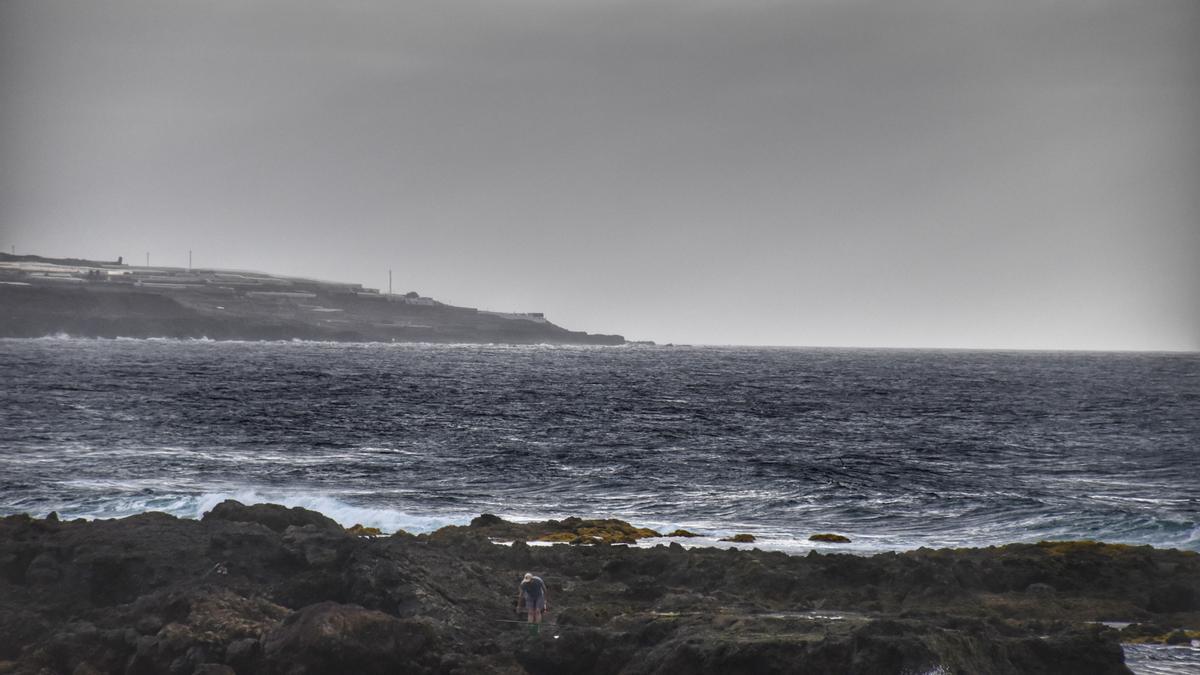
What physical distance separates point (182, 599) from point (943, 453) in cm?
3942

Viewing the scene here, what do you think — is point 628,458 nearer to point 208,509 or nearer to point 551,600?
point 208,509

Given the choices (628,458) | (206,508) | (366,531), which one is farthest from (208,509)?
(628,458)

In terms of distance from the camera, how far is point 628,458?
4528 centimetres

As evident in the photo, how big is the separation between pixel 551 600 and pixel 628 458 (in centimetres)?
2758

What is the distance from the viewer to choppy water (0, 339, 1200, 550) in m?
30.9

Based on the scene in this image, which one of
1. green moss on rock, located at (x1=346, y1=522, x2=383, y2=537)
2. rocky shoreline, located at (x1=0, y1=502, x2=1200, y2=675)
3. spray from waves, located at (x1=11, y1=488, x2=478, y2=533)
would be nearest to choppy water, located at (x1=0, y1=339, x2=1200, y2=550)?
spray from waves, located at (x1=11, y1=488, x2=478, y2=533)

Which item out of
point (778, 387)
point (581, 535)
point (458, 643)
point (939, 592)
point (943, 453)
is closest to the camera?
point (458, 643)

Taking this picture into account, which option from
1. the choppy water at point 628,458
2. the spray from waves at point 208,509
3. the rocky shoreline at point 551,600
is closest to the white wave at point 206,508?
the spray from waves at point 208,509

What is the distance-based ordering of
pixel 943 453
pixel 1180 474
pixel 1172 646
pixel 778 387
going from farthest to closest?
pixel 778 387 → pixel 943 453 → pixel 1180 474 → pixel 1172 646

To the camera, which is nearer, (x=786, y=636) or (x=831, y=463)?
(x=786, y=636)

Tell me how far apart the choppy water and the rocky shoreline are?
A: 6.71 meters

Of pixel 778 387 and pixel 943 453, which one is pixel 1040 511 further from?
pixel 778 387

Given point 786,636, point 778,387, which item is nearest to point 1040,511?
point 786,636

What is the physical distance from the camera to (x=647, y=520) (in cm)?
3075
